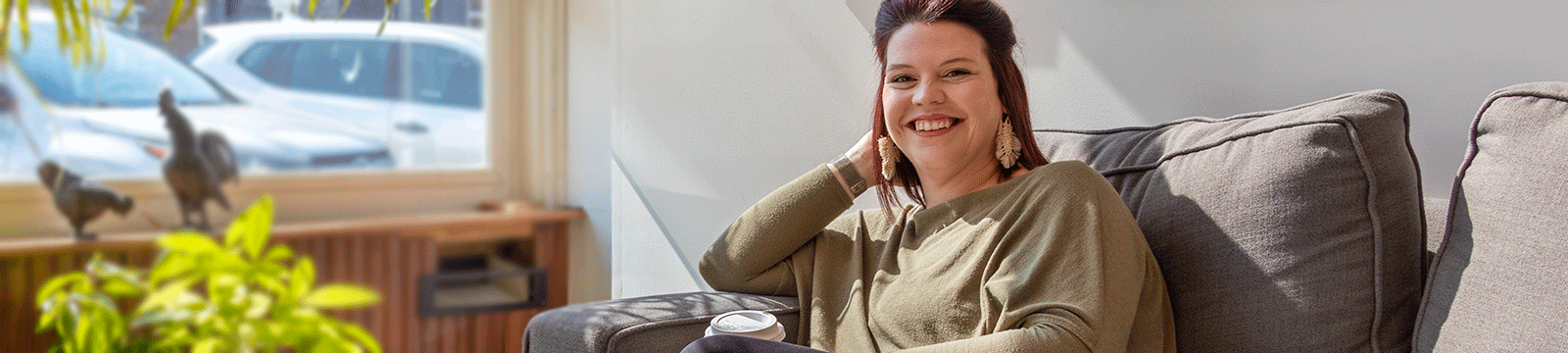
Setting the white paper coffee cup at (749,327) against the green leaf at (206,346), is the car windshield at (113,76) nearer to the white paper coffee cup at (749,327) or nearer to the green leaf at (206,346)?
the green leaf at (206,346)

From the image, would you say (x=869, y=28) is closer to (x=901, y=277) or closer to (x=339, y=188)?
(x=901, y=277)

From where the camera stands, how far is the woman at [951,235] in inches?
34.4

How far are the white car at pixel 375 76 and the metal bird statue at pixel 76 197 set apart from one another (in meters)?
0.17

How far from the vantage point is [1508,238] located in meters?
0.72

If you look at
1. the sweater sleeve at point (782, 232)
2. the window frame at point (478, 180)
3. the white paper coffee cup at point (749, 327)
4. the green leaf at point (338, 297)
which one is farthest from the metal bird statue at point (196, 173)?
the sweater sleeve at point (782, 232)

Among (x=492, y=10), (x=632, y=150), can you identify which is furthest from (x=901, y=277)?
(x=632, y=150)

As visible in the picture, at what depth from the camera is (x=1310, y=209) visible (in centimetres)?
83

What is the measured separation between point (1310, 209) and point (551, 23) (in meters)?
1.26

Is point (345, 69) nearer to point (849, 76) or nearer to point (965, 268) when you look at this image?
point (965, 268)

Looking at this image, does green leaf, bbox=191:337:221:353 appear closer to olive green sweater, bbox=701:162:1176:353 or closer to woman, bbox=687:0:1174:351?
woman, bbox=687:0:1174:351

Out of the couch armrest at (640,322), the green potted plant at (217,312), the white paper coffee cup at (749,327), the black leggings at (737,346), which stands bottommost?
the couch armrest at (640,322)

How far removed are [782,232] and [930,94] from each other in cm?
31

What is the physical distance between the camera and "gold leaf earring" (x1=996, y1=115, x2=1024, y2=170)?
1.10 metres

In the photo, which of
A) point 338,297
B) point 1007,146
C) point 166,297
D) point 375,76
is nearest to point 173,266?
point 166,297
